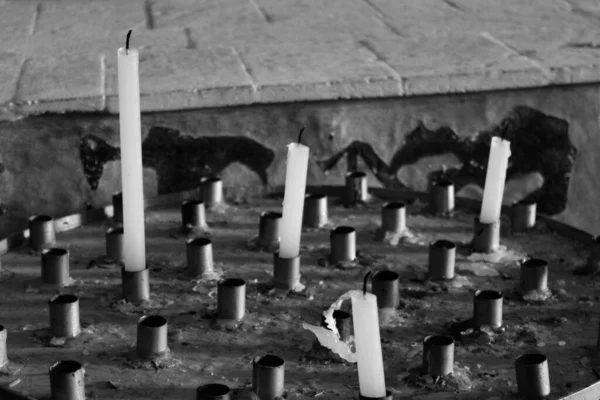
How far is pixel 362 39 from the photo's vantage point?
2.28 metres

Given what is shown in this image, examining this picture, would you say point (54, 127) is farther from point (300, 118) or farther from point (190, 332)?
point (190, 332)

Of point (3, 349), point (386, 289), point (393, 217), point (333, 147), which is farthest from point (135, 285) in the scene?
point (333, 147)

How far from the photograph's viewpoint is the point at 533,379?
117 cm

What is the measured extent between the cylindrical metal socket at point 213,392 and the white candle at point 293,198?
300 millimetres

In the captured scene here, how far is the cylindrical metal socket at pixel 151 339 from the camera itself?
4.09 ft

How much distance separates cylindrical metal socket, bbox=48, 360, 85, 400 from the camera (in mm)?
1136

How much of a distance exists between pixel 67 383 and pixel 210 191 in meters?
0.67

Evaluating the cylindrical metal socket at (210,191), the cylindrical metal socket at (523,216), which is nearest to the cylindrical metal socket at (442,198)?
the cylindrical metal socket at (523,216)

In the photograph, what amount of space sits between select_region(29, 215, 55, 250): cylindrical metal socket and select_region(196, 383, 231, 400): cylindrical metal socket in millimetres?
541

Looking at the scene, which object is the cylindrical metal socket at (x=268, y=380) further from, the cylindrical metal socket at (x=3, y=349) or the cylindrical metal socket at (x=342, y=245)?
the cylindrical metal socket at (x=342, y=245)

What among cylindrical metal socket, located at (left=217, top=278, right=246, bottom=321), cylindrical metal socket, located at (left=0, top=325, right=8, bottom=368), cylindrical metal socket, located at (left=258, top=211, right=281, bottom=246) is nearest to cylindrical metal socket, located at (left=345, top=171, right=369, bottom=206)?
cylindrical metal socket, located at (left=258, top=211, right=281, bottom=246)

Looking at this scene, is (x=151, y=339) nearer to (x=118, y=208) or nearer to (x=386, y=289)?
(x=386, y=289)

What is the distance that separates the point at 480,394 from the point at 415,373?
81 mm

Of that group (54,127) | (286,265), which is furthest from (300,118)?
(286,265)
